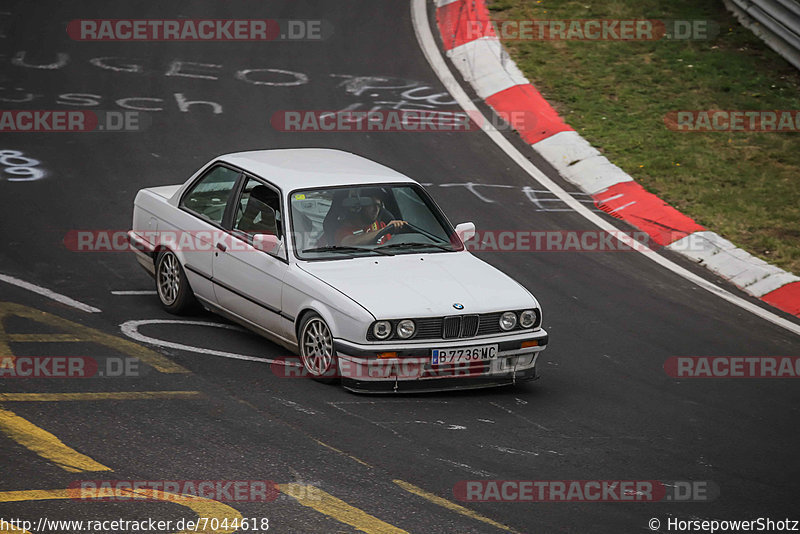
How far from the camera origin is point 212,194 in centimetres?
920

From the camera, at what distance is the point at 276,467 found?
20.7ft

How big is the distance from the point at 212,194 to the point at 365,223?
151 cm

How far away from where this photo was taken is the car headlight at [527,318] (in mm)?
7953

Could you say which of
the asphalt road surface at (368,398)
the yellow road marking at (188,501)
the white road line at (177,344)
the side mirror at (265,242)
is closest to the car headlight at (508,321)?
the asphalt road surface at (368,398)

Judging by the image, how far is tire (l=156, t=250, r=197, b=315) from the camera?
9203 millimetres

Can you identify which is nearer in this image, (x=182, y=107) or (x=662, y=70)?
(x=182, y=107)

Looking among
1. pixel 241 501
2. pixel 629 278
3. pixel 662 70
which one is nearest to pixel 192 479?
pixel 241 501

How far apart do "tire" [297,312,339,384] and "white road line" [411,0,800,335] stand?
4807 millimetres

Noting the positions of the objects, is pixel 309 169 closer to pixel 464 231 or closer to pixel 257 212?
pixel 257 212

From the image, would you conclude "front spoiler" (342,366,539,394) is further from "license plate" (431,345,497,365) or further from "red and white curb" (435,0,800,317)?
"red and white curb" (435,0,800,317)

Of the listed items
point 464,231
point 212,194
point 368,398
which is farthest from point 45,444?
point 464,231

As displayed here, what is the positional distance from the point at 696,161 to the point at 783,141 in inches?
58.0

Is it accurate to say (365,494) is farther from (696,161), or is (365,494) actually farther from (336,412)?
(696,161)

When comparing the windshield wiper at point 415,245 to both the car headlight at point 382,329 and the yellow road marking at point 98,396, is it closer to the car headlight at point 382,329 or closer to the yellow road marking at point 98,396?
the car headlight at point 382,329
